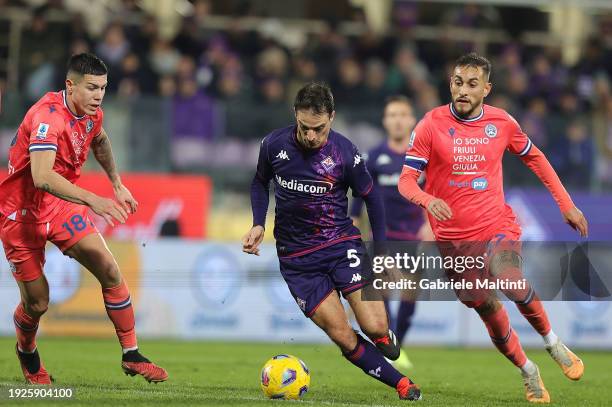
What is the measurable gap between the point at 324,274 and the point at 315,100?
54.1 inches

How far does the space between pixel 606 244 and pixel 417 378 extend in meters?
6.03

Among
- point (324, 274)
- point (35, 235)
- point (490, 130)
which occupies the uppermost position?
point (490, 130)

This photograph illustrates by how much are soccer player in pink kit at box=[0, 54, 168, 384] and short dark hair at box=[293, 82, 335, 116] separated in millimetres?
1560

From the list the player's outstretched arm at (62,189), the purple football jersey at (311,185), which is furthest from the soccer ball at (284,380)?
the player's outstretched arm at (62,189)

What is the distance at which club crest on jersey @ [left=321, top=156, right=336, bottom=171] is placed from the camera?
8.41 meters

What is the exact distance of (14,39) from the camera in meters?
18.2

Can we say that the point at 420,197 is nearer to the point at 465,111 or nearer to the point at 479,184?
the point at 479,184

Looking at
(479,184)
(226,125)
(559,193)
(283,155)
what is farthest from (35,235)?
(226,125)

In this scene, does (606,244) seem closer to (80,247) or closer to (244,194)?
(244,194)

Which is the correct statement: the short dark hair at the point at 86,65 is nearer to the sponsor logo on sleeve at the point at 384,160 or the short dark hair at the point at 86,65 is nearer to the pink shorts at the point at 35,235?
the pink shorts at the point at 35,235

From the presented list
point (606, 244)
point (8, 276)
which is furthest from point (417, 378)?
point (8, 276)

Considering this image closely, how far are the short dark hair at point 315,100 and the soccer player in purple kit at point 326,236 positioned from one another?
2.2 inches

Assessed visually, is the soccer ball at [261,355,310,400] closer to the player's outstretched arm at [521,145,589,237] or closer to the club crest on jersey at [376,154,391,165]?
the player's outstretched arm at [521,145,589,237]

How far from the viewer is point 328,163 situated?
8.42m
